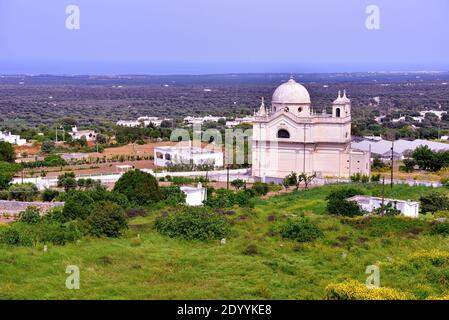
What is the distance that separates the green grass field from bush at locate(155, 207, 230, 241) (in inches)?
10.8

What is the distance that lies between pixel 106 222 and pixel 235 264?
4539 mm

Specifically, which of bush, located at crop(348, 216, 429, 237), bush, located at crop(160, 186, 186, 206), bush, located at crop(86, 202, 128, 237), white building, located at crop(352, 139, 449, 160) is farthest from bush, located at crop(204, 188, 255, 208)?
white building, located at crop(352, 139, 449, 160)

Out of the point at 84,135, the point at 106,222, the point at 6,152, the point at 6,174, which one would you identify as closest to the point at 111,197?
the point at 106,222

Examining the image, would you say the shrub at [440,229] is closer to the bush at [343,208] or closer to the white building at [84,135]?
the bush at [343,208]

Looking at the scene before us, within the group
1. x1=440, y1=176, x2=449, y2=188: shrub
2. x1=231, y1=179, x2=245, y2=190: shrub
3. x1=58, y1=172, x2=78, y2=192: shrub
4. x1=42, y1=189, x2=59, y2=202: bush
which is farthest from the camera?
x1=231, y1=179, x2=245, y2=190: shrub

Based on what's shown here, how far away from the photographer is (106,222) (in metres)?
19.7

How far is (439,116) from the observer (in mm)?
83375

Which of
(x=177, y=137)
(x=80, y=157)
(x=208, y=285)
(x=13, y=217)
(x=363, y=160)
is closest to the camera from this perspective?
(x=208, y=285)

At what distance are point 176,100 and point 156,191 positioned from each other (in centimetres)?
10497

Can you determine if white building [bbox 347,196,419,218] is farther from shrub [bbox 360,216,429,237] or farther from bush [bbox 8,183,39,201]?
bush [bbox 8,183,39,201]

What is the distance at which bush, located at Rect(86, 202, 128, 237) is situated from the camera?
19641mm

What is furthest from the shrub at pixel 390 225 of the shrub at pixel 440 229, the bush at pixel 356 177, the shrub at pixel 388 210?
the bush at pixel 356 177

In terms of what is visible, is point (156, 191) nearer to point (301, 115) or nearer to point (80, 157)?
point (301, 115)
